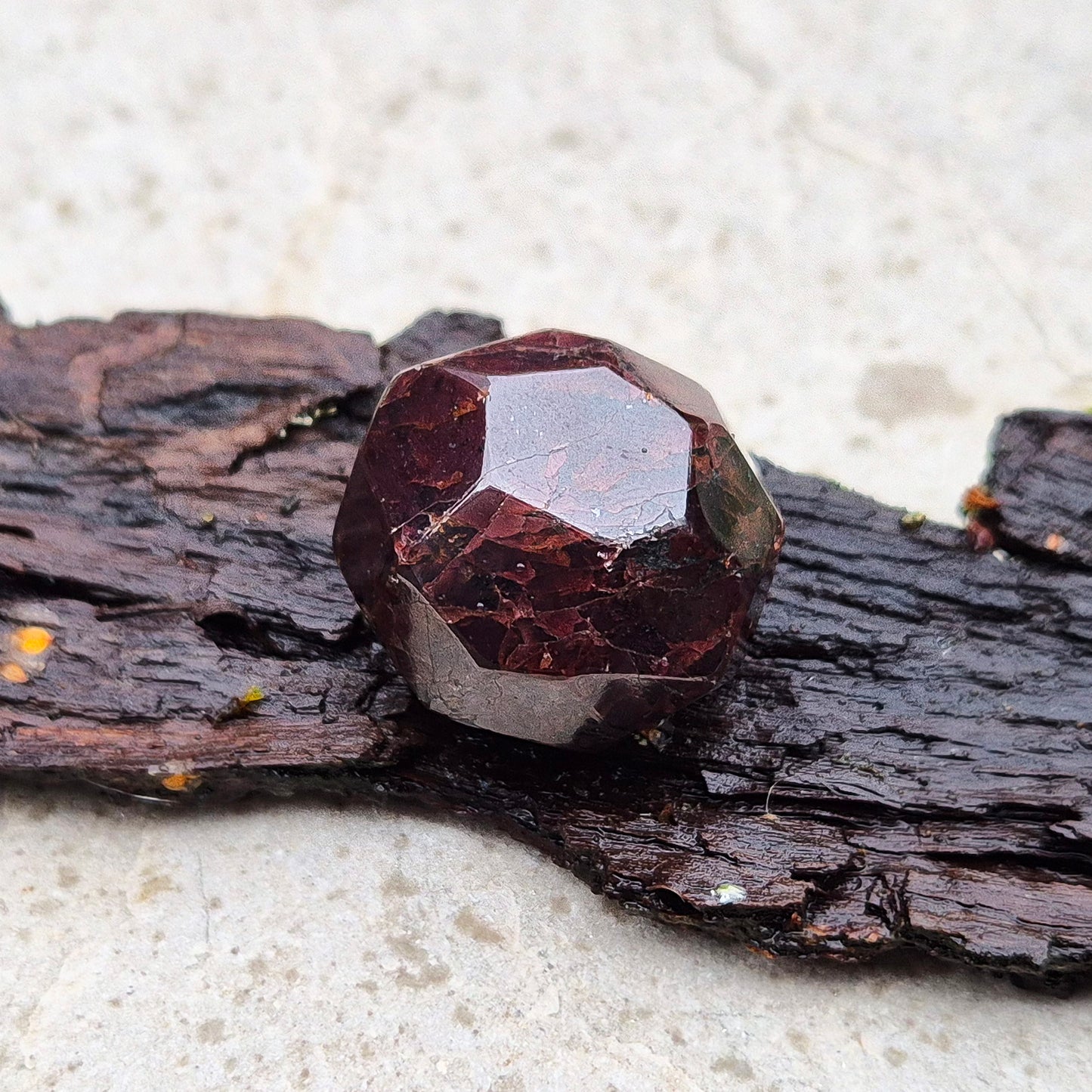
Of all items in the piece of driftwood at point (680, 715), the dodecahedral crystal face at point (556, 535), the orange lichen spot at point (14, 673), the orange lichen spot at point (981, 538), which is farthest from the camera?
the orange lichen spot at point (981, 538)

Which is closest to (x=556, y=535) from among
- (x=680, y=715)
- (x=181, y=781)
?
(x=680, y=715)

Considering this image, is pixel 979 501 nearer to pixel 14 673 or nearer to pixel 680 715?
pixel 680 715

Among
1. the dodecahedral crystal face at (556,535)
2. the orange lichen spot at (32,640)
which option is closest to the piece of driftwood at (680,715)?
the orange lichen spot at (32,640)

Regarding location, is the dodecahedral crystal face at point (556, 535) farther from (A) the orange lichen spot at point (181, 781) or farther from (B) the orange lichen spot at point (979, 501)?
(B) the orange lichen spot at point (979, 501)

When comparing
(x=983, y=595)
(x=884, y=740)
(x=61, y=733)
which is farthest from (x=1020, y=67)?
(x=61, y=733)

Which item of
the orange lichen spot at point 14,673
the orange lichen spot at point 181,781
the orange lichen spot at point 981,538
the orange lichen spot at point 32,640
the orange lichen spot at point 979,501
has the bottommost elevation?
the orange lichen spot at point 181,781

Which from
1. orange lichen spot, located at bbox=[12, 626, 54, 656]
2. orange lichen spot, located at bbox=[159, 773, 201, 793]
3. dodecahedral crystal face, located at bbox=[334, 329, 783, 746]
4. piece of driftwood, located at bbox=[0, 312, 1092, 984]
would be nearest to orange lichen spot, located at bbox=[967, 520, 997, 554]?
piece of driftwood, located at bbox=[0, 312, 1092, 984]
